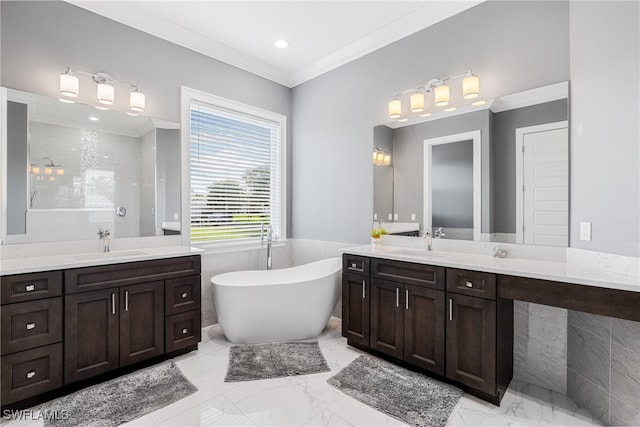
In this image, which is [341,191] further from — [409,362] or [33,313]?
[33,313]

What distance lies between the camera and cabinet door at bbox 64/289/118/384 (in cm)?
204

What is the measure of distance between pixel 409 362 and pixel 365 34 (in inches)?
123

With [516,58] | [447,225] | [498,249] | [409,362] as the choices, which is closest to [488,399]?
[409,362]

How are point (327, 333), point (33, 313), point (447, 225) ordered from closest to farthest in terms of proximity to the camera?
1. point (33, 313)
2. point (447, 225)
3. point (327, 333)

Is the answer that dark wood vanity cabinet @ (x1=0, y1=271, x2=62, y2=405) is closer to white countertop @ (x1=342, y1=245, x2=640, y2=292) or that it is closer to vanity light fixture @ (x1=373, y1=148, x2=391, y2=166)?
white countertop @ (x1=342, y1=245, x2=640, y2=292)

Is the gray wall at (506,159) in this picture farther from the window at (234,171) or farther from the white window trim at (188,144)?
the white window trim at (188,144)

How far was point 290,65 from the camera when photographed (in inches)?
148

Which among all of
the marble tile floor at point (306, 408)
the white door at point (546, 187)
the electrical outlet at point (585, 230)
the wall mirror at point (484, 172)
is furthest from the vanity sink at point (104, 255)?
the electrical outlet at point (585, 230)

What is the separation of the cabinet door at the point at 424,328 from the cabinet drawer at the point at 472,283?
0.40 feet

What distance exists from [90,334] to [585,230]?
3399 mm

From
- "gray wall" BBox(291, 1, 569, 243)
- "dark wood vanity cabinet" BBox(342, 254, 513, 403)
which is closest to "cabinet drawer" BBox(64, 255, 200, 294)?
"dark wood vanity cabinet" BBox(342, 254, 513, 403)

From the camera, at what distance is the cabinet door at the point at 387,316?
240 cm

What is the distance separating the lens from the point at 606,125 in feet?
6.00

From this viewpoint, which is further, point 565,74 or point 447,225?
point 447,225
